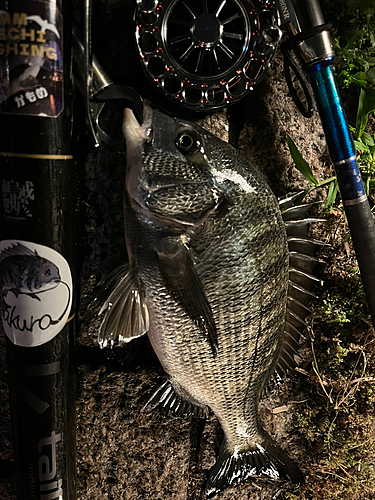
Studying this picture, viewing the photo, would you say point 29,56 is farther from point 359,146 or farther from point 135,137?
point 359,146

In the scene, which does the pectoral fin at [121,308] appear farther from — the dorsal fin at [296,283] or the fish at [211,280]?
the dorsal fin at [296,283]

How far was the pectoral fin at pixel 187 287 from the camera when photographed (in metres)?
0.97

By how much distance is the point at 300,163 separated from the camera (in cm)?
118

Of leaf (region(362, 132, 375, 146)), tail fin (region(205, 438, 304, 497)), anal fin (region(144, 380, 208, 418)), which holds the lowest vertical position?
tail fin (region(205, 438, 304, 497))

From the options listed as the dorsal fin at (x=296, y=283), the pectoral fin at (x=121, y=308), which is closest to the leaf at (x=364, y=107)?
the dorsal fin at (x=296, y=283)

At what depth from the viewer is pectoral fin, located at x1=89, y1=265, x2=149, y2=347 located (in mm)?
1046

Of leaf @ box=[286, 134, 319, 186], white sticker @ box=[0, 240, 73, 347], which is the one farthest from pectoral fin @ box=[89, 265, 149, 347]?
leaf @ box=[286, 134, 319, 186]

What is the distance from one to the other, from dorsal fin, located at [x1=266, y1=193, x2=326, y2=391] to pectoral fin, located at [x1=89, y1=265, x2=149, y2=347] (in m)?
0.39

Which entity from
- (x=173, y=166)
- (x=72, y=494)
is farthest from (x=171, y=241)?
(x=72, y=494)

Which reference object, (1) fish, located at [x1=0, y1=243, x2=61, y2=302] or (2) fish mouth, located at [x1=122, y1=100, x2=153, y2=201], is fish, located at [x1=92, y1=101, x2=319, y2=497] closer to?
(2) fish mouth, located at [x1=122, y1=100, x2=153, y2=201]

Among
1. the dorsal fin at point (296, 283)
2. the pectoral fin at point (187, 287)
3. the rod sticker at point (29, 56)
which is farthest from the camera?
the dorsal fin at point (296, 283)

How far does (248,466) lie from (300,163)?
803 millimetres

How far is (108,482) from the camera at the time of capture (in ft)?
4.07

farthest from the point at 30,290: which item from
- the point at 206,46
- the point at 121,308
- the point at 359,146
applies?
the point at 359,146
